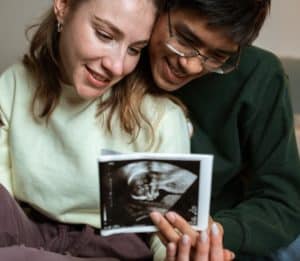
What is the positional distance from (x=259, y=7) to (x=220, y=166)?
410 millimetres

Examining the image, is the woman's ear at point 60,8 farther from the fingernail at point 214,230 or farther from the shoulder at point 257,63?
the fingernail at point 214,230

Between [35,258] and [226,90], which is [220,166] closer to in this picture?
[226,90]

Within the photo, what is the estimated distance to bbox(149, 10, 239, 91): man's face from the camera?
3.83 feet

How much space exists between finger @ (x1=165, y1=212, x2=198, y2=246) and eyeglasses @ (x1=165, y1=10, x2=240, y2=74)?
1.08ft

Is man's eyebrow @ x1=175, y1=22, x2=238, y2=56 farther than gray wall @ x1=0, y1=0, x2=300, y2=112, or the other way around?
gray wall @ x1=0, y1=0, x2=300, y2=112

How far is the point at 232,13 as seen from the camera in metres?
1.14

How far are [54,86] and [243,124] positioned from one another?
455 millimetres

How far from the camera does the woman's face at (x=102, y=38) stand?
3.76 feet

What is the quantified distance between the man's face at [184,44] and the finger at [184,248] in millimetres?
351

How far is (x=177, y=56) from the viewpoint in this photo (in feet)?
3.95

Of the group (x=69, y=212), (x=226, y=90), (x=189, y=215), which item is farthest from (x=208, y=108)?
(x=69, y=212)

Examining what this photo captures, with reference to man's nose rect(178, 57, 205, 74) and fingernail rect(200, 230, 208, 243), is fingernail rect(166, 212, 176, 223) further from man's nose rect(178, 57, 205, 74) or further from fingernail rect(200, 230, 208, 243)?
man's nose rect(178, 57, 205, 74)

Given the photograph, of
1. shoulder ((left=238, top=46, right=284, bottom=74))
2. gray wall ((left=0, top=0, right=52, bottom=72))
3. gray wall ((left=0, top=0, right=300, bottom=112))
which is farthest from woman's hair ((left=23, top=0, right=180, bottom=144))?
gray wall ((left=0, top=0, right=52, bottom=72))

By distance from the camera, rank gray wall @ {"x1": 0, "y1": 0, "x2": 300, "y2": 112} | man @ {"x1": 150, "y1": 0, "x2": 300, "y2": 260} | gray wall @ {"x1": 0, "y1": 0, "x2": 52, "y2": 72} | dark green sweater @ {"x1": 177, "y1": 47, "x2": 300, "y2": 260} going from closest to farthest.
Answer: man @ {"x1": 150, "y1": 0, "x2": 300, "y2": 260} → dark green sweater @ {"x1": 177, "y1": 47, "x2": 300, "y2": 260} → gray wall @ {"x1": 0, "y1": 0, "x2": 300, "y2": 112} → gray wall @ {"x1": 0, "y1": 0, "x2": 52, "y2": 72}
